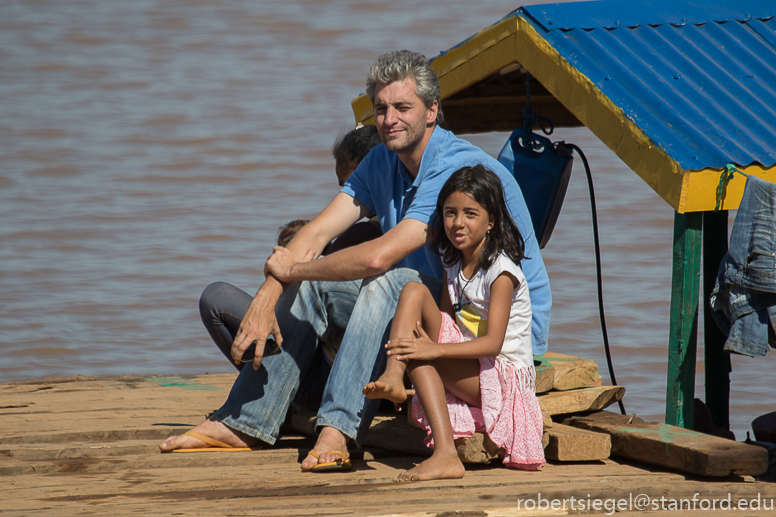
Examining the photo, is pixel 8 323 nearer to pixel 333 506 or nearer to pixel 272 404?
pixel 272 404

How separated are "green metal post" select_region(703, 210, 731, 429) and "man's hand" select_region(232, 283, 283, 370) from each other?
2.17 meters

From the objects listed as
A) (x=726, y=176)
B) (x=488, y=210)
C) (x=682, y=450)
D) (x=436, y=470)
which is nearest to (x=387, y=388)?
(x=436, y=470)

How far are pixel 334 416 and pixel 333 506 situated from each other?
0.48 meters

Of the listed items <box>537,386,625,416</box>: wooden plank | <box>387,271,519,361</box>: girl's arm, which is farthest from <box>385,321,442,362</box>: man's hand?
<box>537,386,625,416</box>: wooden plank

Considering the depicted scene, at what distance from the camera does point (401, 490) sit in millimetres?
2600

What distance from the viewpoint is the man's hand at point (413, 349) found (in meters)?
2.72

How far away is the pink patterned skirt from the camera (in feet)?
9.36

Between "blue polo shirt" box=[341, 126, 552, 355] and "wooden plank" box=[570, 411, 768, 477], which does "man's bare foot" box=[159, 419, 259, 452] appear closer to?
"blue polo shirt" box=[341, 126, 552, 355]

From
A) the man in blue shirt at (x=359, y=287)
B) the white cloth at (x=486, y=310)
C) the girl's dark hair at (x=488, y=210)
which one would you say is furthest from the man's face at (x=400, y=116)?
the white cloth at (x=486, y=310)

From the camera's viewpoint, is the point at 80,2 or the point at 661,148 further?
the point at 80,2

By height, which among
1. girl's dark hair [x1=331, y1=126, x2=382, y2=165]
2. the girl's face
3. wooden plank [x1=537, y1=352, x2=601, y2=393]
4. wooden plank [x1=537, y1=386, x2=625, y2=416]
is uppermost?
girl's dark hair [x1=331, y1=126, x2=382, y2=165]

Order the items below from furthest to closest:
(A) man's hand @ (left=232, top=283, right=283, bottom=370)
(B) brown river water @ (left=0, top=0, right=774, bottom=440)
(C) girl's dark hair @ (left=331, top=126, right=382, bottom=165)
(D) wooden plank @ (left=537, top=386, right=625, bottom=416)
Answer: (B) brown river water @ (left=0, top=0, right=774, bottom=440), (C) girl's dark hair @ (left=331, top=126, right=382, bottom=165), (D) wooden plank @ (left=537, top=386, right=625, bottom=416), (A) man's hand @ (left=232, top=283, right=283, bottom=370)

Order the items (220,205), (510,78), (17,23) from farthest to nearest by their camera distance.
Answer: (17,23) < (220,205) < (510,78)

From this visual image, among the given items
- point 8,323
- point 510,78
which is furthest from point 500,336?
point 8,323
